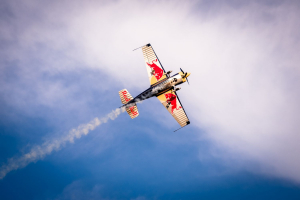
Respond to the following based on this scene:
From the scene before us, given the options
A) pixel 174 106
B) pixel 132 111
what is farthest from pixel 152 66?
pixel 132 111

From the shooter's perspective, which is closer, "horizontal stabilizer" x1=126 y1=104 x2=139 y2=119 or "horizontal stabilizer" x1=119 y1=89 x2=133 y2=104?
"horizontal stabilizer" x1=126 y1=104 x2=139 y2=119

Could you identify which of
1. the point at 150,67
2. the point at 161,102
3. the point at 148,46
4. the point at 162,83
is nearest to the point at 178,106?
the point at 161,102

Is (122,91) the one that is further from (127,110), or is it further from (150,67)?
(150,67)

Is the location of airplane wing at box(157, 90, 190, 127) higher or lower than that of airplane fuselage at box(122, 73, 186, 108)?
lower

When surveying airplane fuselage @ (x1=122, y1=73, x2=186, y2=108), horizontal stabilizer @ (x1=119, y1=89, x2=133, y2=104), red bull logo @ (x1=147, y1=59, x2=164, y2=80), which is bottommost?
airplane fuselage @ (x1=122, y1=73, x2=186, y2=108)

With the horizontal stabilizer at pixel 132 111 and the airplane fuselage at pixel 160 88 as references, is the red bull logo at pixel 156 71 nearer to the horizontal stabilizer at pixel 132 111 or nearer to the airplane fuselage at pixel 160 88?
the airplane fuselage at pixel 160 88

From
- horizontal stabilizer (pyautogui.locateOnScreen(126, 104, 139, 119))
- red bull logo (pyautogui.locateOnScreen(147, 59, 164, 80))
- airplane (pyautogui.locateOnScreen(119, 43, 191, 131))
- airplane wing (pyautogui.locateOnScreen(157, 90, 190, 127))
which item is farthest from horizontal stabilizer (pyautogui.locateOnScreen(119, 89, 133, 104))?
red bull logo (pyautogui.locateOnScreen(147, 59, 164, 80))

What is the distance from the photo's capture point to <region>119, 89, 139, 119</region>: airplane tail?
3306 cm

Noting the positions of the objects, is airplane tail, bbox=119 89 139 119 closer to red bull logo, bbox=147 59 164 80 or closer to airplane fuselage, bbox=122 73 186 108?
airplane fuselage, bbox=122 73 186 108

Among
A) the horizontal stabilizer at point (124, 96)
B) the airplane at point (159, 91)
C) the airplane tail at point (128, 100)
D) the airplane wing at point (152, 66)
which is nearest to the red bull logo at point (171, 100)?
the airplane at point (159, 91)

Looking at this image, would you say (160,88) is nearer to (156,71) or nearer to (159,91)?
(159,91)

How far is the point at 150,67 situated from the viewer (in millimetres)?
34812

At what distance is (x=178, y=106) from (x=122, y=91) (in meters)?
13.0

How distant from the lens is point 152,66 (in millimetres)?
34781
